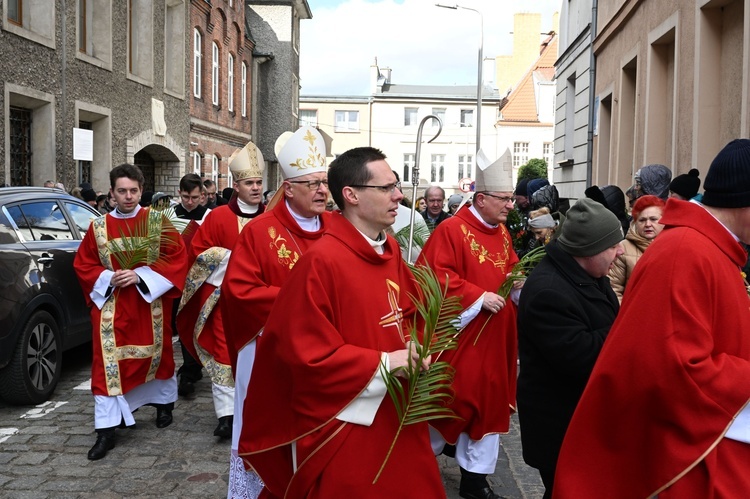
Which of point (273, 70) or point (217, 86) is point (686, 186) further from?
point (273, 70)

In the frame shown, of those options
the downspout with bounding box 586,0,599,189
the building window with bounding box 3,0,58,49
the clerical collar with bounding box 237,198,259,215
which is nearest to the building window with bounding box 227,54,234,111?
the building window with bounding box 3,0,58,49

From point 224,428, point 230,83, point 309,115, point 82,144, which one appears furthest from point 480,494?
point 309,115

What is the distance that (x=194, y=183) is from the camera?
909cm

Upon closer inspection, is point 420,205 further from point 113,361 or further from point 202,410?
point 113,361

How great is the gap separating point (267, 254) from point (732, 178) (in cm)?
286

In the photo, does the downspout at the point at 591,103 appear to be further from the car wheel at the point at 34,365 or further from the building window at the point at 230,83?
the building window at the point at 230,83

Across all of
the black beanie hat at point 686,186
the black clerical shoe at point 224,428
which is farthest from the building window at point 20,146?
the black beanie hat at point 686,186

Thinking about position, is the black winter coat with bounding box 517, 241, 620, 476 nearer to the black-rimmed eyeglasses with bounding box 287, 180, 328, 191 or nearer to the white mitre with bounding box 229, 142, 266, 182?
the black-rimmed eyeglasses with bounding box 287, 180, 328, 191

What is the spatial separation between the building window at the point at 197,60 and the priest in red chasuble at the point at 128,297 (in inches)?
807

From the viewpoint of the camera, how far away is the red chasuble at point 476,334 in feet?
16.8

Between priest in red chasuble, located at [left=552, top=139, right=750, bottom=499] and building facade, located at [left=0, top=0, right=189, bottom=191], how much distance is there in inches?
532

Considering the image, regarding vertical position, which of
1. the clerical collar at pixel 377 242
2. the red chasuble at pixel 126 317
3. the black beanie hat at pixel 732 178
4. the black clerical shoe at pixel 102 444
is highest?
the black beanie hat at pixel 732 178

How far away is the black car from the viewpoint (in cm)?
668

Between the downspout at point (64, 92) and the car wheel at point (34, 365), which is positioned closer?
the car wheel at point (34, 365)
